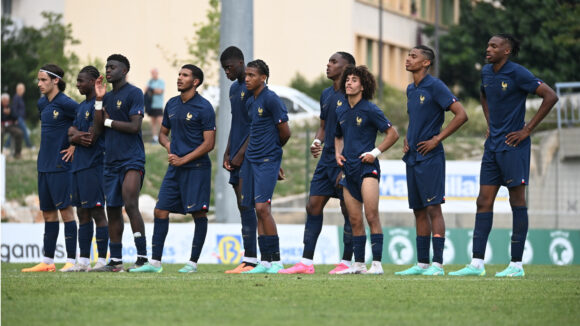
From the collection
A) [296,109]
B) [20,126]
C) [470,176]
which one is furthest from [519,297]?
[296,109]

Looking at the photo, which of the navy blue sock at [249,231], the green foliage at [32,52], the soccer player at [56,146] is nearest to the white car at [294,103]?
the green foliage at [32,52]

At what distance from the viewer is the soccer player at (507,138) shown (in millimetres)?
13180

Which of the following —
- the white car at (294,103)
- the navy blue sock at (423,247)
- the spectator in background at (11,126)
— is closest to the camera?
the navy blue sock at (423,247)

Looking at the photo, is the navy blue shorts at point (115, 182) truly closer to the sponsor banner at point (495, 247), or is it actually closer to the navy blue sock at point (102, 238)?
the navy blue sock at point (102, 238)

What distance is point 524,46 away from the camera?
52344 millimetres

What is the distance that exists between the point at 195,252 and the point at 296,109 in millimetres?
23768

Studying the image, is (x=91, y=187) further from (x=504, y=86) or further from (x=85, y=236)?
(x=504, y=86)

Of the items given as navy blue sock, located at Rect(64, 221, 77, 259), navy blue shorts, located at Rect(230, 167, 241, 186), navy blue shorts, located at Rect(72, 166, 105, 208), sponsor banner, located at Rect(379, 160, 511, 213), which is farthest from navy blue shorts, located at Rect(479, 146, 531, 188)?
sponsor banner, located at Rect(379, 160, 511, 213)

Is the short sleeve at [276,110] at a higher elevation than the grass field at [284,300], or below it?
higher

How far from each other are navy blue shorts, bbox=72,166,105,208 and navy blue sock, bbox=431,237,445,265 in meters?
3.76

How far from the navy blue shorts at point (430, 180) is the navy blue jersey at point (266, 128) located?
1545 mm

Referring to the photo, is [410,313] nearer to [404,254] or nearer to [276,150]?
[276,150]

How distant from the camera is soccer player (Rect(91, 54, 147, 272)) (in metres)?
13.9

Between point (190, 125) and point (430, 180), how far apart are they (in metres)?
2.71
